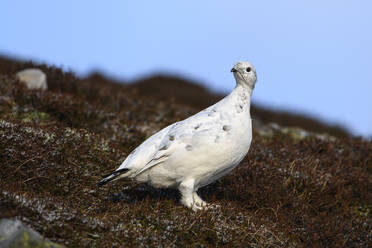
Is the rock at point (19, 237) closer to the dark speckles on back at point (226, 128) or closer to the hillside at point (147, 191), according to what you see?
the hillside at point (147, 191)

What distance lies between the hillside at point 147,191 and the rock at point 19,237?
21 cm

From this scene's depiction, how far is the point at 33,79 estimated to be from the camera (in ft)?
32.8

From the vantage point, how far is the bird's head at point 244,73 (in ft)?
18.3

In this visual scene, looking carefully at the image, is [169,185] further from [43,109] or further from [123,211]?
[43,109]

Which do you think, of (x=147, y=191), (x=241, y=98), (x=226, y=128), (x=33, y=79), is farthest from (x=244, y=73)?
(x=33, y=79)

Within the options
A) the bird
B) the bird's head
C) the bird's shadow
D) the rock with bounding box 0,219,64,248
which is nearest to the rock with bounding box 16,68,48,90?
the bird's shadow

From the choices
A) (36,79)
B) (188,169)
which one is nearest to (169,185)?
(188,169)

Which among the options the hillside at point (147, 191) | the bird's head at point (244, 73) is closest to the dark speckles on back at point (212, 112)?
the bird's head at point (244, 73)

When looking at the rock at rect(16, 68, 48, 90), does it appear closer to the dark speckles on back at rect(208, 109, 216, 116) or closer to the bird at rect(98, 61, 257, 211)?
the bird at rect(98, 61, 257, 211)

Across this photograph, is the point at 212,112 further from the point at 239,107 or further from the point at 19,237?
the point at 19,237

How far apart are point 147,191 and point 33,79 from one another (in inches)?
185

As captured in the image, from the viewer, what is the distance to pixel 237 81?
18.6 ft

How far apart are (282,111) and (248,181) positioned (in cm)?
1219

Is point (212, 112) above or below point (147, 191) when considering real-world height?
above
